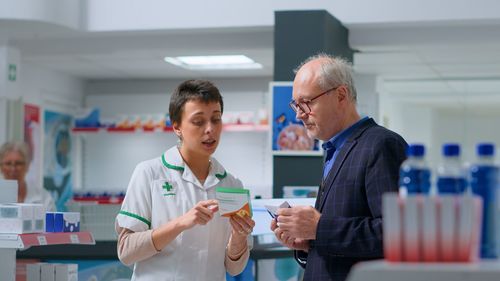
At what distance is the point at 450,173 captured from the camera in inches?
77.2

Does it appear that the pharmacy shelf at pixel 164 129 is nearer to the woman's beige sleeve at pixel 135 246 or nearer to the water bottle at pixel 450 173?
the woman's beige sleeve at pixel 135 246

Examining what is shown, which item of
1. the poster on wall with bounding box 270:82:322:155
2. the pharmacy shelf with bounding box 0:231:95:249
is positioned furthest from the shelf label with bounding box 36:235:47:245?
the poster on wall with bounding box 270:82:322:155

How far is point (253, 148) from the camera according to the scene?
1227 centimetres

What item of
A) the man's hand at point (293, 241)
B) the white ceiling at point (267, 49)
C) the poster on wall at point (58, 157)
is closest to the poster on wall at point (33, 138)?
the poster on wall at point (58, 157)

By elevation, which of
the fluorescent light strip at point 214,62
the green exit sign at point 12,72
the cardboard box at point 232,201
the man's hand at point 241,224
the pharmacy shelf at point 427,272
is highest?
the fluorescent light strip at point 214,62

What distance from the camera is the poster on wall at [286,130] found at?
769cm

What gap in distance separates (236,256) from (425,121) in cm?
1052

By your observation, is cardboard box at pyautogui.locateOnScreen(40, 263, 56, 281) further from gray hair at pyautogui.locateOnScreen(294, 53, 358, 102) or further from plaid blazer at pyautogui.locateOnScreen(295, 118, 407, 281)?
gray hair at pyautogui.locateOnScreen(294, 53, 358, 102)

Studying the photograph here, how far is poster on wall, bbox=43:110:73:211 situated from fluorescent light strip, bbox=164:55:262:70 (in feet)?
7.26

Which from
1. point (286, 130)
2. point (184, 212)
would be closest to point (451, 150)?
point (184, 212)

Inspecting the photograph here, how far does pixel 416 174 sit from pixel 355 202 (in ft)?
3.05

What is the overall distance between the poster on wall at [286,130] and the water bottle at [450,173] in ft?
18.7

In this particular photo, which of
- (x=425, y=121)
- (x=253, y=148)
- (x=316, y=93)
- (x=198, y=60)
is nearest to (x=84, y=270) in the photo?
(x=316, y=93)

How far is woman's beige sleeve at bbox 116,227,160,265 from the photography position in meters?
3.14
